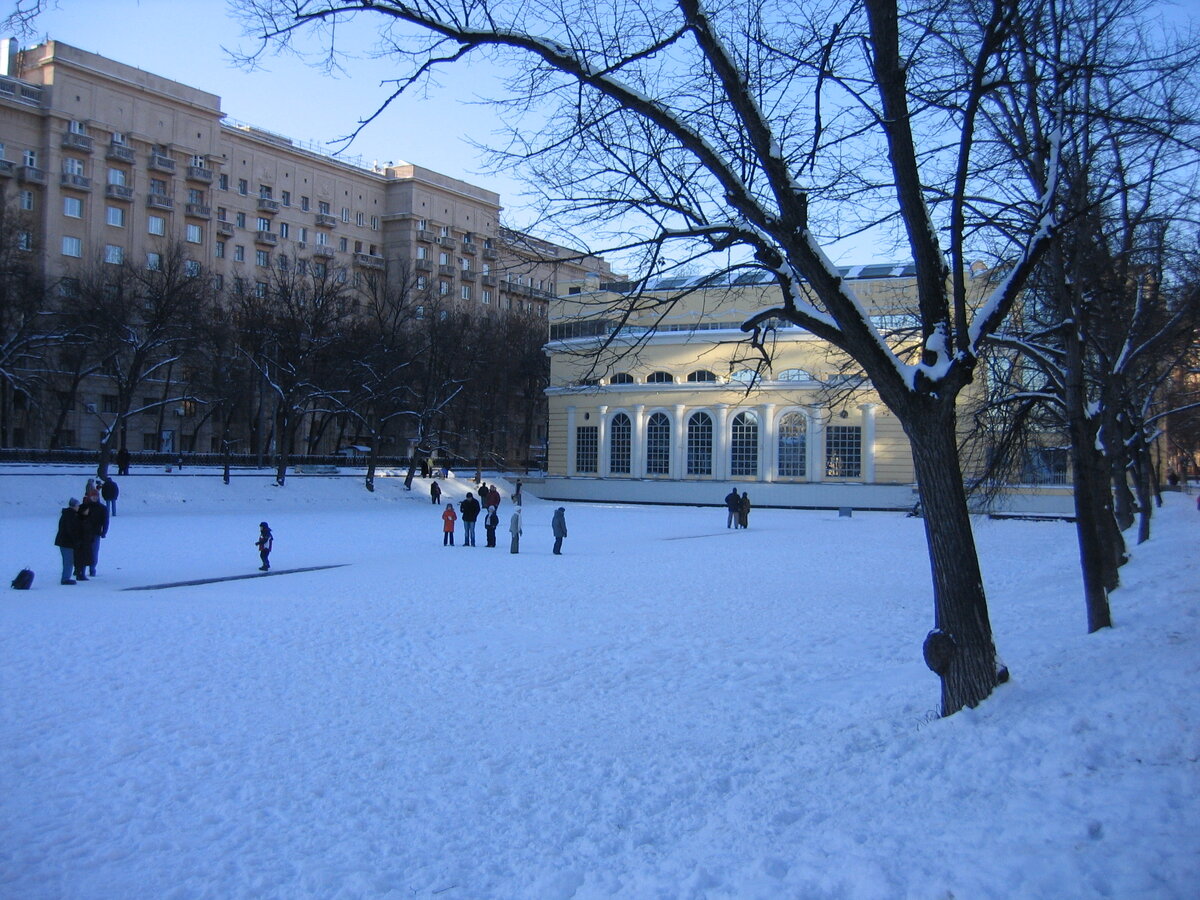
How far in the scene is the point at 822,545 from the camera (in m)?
28.7

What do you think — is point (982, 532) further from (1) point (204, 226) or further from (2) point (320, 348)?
(1) point (204, 226)

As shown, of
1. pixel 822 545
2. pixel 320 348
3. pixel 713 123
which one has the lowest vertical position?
pixel 822 545

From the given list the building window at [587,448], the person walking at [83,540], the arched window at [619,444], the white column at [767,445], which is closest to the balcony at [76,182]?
the building window at [587,448]

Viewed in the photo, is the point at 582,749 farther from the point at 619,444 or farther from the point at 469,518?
the point at 619,444

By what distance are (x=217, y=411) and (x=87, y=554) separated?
47.9 metres

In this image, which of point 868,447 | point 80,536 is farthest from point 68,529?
point 868,447

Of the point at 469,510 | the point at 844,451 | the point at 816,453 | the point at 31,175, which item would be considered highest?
the point at 31,175

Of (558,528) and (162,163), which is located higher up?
(162,163)

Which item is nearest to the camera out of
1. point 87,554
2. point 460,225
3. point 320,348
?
point 87,554

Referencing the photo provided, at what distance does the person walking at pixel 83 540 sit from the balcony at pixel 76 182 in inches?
1882

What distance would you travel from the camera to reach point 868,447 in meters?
53.9

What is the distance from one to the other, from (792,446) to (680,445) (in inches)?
→ 277

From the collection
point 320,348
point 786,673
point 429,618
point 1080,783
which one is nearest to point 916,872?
point 1080,783

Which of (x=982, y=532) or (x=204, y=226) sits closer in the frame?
(x=982, y=532)
